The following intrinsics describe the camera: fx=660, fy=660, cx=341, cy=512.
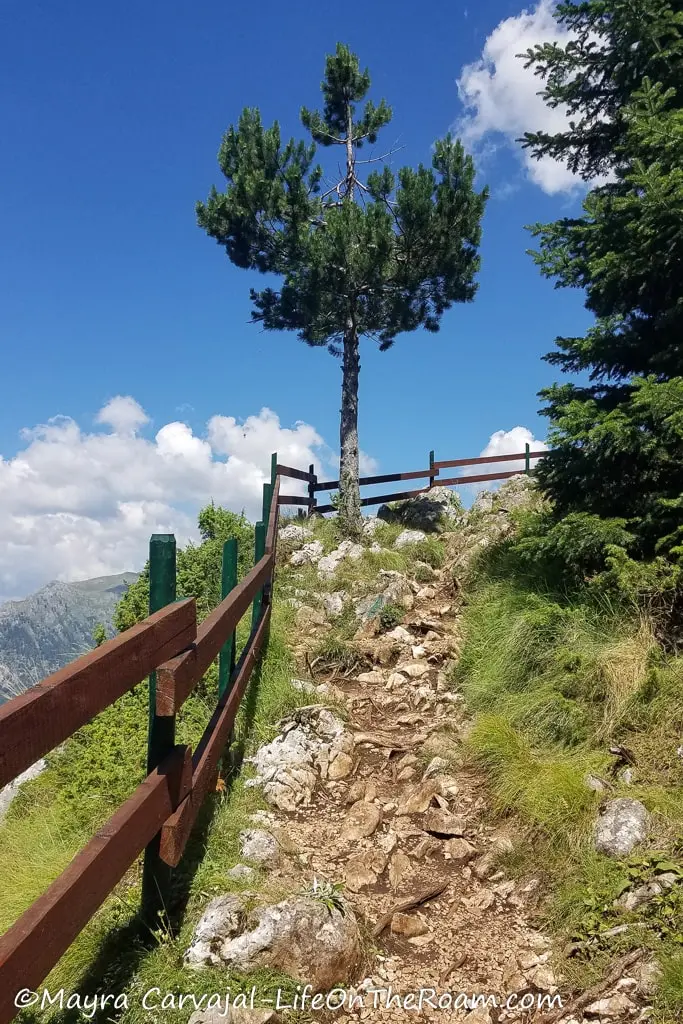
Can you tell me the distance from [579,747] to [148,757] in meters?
3.11

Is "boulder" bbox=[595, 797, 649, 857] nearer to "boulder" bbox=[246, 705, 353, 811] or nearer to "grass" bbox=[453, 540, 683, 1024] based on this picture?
"grass" bbox=[453, 540, 683, 1024]

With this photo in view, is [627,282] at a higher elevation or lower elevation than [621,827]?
higher

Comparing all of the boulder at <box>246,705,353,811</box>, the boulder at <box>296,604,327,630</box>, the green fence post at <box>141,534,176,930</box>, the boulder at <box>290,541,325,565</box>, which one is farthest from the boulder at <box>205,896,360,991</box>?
the boulder at <box>290,541,325,565</box>

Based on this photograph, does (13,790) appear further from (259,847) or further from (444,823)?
(444,823)

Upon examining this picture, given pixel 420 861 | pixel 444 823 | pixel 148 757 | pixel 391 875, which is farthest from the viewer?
pixel 444 823

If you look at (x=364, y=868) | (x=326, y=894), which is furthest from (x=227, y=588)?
(x=326, y=894)

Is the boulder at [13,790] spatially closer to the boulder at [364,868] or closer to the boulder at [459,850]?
the boulder at [364,868]

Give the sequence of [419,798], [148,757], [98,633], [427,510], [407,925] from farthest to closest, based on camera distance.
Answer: [427,510]
[98,633]
[419,798]
[407,925]
[148,757]

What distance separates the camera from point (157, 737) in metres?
3.04

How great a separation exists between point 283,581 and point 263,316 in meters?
8.37

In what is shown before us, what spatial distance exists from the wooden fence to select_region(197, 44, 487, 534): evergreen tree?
11.0m

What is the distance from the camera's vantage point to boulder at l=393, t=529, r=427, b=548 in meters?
12.7

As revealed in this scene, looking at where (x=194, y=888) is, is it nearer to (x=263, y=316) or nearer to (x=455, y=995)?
(x=455, y=995)

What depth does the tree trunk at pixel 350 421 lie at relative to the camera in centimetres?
1562
